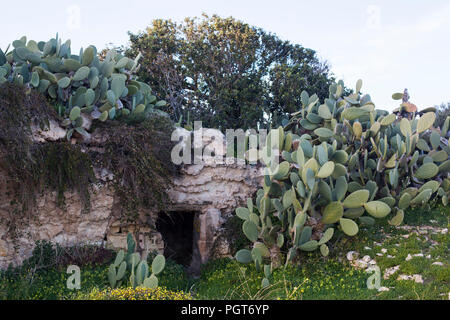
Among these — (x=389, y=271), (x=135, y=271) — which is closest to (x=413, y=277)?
(x=389, y=271)

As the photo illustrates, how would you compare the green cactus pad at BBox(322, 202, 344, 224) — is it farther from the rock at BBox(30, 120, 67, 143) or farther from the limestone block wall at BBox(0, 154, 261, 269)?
the rock at BBox(30, 120, 67, 143)

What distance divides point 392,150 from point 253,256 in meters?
2.67

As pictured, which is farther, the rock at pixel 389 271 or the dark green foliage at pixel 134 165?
the dark green foliage at pixel 134 165

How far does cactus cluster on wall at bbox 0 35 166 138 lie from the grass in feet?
6.79

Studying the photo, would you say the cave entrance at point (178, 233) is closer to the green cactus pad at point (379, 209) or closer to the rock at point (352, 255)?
the rock at point (352, 255)

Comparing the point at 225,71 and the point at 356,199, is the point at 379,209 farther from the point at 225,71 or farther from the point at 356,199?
the point at 225,71

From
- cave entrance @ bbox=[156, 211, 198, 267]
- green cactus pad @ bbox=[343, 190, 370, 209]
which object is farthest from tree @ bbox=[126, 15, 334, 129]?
green cactus pad @ bbox=[343, 190, 370, 209]

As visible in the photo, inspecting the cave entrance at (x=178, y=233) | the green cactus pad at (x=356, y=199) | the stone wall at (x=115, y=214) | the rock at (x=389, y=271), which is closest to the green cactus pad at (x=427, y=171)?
the green cactus pad at (x=356, y=199)

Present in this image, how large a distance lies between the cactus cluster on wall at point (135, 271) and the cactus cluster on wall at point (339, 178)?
136cm

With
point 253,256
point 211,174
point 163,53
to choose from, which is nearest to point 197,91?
point 163,53

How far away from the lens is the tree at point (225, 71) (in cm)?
1200

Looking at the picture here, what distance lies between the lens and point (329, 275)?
618cm

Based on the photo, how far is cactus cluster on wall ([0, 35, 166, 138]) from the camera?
6625mm

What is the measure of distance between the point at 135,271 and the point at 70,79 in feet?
9.65
